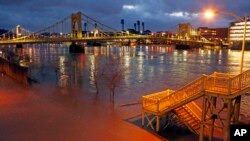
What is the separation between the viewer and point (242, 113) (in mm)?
35625

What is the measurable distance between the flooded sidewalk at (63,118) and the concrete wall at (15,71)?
9.32m

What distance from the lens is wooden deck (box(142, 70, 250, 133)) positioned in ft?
69.1

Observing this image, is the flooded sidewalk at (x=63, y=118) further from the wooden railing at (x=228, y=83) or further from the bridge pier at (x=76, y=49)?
the bridge pier at (x=76, y=49)

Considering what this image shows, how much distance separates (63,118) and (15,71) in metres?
31.8

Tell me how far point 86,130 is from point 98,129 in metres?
1.09

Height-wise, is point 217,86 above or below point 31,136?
above

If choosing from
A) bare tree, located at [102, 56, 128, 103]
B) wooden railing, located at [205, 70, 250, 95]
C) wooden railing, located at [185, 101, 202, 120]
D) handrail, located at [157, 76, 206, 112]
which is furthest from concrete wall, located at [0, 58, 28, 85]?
wooden railing, located at [205, 70, 250, 95]

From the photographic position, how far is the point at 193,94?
23781mm

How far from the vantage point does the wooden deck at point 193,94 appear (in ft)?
69.1

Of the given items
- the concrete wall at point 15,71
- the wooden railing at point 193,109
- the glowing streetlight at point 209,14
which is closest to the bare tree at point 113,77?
the concrete wall at point 15,71

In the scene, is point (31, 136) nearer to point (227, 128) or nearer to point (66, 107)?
point (66, 107)

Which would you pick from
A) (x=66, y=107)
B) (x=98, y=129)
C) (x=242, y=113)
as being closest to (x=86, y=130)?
(x=98, y=129)

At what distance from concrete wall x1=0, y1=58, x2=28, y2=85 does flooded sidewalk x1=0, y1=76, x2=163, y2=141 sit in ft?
30.6

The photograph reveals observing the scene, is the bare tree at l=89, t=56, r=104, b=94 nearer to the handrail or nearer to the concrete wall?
the concrete wall
